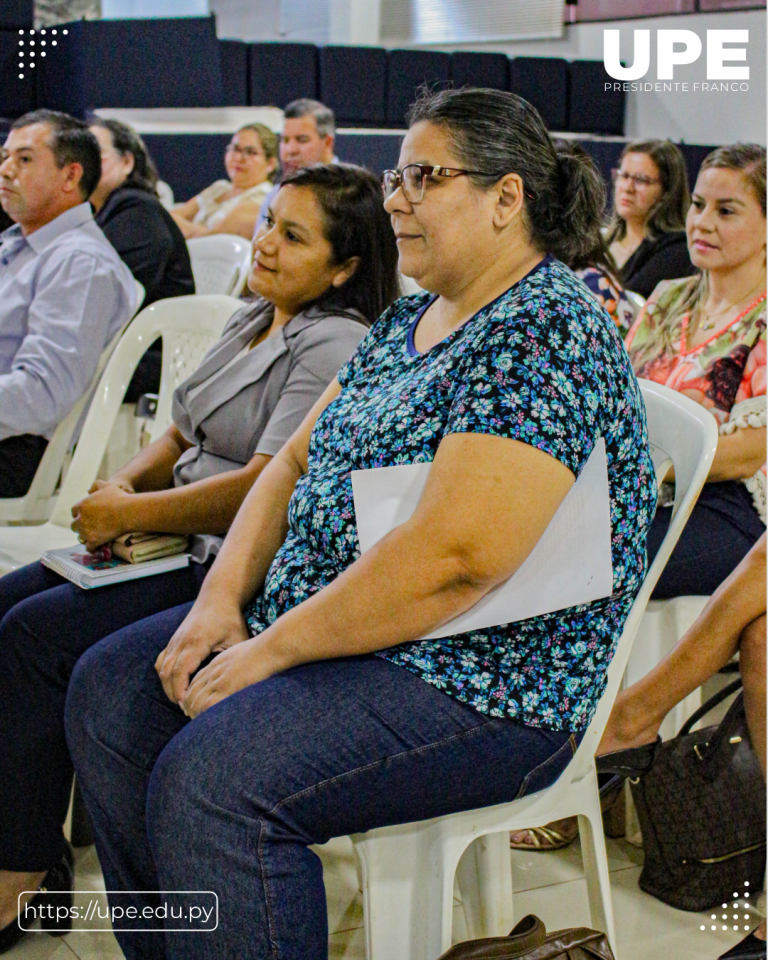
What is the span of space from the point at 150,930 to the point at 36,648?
47 cm

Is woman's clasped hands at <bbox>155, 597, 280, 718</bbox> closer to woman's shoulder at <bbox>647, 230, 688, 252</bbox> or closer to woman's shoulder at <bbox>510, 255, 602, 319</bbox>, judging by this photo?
woman's shoulder at <bbox>510, 255, 602, 319</bbox>

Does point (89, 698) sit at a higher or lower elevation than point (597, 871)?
A: higher

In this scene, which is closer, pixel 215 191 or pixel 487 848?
pixel 487 848

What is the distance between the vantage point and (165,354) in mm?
2371

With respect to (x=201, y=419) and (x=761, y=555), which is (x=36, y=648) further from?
(x=761, y=555)

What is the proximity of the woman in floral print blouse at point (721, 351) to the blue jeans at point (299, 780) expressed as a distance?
2.36 feet

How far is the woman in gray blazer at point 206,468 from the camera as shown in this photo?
5.07 ft

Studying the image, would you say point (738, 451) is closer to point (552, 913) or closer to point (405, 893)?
point (552, 913)

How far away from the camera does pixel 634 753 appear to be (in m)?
1.57

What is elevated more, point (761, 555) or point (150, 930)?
point (761, 555)

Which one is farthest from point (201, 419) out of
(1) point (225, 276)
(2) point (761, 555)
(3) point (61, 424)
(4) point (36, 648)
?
(1) point (225, 276)

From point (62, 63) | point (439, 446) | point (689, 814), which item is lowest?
point (689, 814)

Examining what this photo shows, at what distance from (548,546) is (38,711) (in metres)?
0.84

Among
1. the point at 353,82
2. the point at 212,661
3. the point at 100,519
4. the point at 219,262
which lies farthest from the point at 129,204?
the point at 353,82
